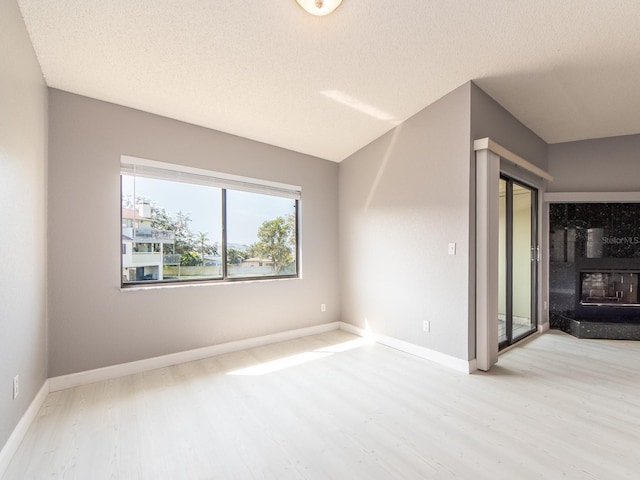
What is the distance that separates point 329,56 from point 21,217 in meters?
2.38

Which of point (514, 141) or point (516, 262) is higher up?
point (514, 141)

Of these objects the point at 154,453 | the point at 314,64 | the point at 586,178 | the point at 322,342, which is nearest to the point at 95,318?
the point at 154,453

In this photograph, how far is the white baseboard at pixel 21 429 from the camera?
159cm

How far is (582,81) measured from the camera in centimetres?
288

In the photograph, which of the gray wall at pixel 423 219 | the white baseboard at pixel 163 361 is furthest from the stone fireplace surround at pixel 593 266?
the white baseboard at pixel 163 361

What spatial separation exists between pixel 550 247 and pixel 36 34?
581cm

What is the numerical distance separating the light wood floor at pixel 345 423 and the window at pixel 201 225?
1.00m

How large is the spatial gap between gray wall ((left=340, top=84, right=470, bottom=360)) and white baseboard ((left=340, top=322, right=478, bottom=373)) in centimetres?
5

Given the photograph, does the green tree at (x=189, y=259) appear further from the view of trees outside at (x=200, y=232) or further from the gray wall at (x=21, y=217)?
the gray wall at (x=21, y=217)

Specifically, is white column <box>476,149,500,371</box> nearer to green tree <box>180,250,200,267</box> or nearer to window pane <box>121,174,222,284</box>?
window pane <box>121,174,222,284</box>

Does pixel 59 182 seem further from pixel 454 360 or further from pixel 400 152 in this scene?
pixel 454 360

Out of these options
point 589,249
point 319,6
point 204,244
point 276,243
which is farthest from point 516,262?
point 204,244

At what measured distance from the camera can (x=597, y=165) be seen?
13.8 ft

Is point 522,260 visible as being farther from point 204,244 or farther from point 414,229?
point 204,244
